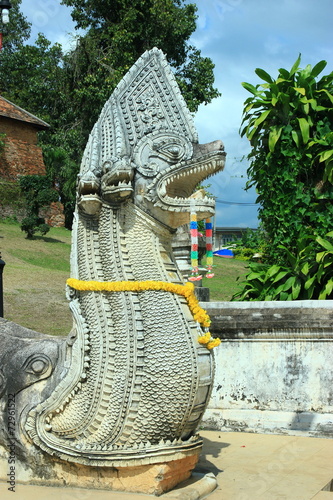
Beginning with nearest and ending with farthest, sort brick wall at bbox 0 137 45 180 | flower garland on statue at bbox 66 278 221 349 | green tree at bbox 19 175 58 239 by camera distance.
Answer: flower garland on statue at bbox 66 278 221 349 < green tree at bbox 19 175 58 239 < brick wall at bbox 0 137 45 180

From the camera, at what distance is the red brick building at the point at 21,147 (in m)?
27.7

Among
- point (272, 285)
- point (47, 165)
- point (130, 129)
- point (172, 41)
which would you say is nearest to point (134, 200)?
point (130, 129)

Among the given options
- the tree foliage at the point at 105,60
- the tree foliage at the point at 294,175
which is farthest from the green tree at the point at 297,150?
the tree foliage at the point at 105,60

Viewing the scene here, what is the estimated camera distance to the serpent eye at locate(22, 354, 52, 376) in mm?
3943

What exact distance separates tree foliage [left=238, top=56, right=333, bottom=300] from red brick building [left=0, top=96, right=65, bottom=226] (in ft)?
69.9

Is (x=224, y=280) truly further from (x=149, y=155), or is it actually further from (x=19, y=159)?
(x=149, y=155)

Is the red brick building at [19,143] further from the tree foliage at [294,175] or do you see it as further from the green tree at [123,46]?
the tree foliage at [294,175]

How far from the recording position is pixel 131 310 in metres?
3.84

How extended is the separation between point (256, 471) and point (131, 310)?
1.58 meters

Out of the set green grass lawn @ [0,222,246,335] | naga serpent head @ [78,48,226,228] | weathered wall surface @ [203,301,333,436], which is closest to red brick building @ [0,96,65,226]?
green grass lawn @ [0,222,246,335]

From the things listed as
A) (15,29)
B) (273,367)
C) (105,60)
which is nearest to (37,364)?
(273,367)

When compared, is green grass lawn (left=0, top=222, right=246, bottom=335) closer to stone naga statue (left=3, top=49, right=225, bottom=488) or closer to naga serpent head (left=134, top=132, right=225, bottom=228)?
stone naga statue (left=3, top=49, right=225, bottom=488)

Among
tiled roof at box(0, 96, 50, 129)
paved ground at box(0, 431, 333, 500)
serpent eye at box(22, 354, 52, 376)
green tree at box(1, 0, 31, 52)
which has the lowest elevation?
paved ground at box(0, 431, 333, 500)

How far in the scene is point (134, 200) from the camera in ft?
13.0
